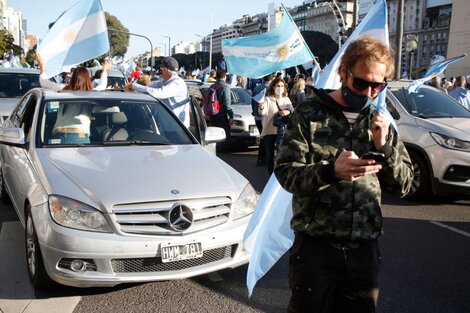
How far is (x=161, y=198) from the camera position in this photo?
12.7 feet

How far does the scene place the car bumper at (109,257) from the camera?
367 cm

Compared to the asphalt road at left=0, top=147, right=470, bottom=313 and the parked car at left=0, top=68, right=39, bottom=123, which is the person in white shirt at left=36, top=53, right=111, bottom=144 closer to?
the asphalt road at left=0, top=147, right=470, bottom=313

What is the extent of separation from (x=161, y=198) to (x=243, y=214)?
2.38ft

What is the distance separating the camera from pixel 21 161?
495cm

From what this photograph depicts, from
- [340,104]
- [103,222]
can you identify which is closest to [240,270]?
[103,222]

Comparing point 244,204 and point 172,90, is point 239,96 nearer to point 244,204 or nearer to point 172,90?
point 172,90

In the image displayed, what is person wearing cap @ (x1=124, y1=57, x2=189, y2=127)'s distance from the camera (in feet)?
23.8

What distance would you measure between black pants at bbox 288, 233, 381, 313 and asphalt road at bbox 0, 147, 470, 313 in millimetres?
1559

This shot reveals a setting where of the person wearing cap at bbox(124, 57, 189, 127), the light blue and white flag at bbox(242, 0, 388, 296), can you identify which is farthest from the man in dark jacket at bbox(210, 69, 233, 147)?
the light blue and white flag at bbox(242, 0, 388, 296)

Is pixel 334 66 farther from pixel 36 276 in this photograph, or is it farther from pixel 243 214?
pixel 36 276

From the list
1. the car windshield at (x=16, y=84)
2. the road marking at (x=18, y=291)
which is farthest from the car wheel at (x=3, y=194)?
the car windshield at (x=16, y=84)

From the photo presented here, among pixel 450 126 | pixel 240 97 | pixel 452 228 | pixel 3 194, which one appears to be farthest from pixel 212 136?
pixel 240 97

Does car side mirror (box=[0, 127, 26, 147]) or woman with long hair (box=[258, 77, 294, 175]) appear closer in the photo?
car side mirror (box=[0, 127, 26, 147])

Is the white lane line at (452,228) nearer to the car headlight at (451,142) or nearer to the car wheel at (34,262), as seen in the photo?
the car headlight at (451,142)
